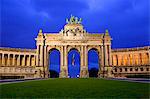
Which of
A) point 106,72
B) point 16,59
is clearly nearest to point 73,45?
point 106,72

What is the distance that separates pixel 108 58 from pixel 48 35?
22.2 meters

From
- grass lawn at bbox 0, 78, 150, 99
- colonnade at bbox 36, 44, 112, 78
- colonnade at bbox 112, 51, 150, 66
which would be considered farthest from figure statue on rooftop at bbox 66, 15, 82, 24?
grass lawn at bbox 0, 78, 150, 99

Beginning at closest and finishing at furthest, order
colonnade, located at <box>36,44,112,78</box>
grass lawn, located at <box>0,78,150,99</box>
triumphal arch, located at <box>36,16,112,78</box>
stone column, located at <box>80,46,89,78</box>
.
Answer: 1. grass lawn, located at <box>0,78,150,99</box>
2. stone column, located at <box>80,46,89,78</box>
3. colonnade, located at <box>36,44,112,78</box>
4. triumphal arch, located at <box>36,16,112,78</box>

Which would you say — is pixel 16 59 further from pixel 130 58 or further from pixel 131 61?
pixel 131 61

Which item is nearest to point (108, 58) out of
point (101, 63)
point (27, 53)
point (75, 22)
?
point (101, 63)

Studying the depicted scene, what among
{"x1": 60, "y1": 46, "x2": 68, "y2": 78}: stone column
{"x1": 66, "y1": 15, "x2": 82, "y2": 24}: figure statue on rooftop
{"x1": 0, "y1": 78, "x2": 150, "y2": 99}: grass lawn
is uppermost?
{"x1": 66, "y1": 15, "x2": 82, "y2": 24}: figure statue on rooftop

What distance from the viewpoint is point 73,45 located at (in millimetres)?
85688

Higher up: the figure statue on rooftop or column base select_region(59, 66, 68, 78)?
the figure statue on rooftop

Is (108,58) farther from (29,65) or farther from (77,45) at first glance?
(29,65)

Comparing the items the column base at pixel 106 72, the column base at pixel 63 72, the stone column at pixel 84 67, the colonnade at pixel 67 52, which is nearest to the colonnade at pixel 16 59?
the colonnade at pixel 67 52

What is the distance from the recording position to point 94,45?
284 ft

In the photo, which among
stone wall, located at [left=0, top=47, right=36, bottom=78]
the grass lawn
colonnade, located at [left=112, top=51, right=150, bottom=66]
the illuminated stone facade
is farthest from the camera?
colonnade, located at [left=112, top=51, right=150, bottom=66]

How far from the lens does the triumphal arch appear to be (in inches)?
3339

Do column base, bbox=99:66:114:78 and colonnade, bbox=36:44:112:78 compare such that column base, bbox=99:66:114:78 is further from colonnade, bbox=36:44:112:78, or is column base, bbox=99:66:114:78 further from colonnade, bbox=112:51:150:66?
Answer: colonnade, bbox=112:51:150:66
